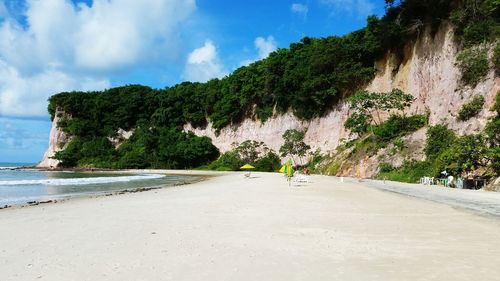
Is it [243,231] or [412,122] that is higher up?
[412,122]

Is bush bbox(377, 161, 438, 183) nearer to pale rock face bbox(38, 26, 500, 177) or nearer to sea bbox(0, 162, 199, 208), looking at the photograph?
pale rock face bbox(38, 26, 500, 177)

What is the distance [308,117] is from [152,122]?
1481 inches

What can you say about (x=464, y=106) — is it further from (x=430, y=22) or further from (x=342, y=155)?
(x=342, y=155)

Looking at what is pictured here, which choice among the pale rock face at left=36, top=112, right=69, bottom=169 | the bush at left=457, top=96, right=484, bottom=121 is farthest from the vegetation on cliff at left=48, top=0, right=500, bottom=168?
the bush at left=457, top=96, right=484, bottom=121

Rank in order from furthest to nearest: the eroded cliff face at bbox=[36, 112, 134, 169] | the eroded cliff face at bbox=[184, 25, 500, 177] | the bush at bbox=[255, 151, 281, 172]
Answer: the eroded cliff face at bbox=[36, 112, 134, 169], the bush at bbox=[255, 151, 281, 172], the eroded cliff face at bbox=[184, 25, 500, 177]

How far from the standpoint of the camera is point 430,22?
3466 centimetres

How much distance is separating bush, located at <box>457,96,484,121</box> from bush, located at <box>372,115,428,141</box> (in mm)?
6037

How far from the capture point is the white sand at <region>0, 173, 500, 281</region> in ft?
16.5

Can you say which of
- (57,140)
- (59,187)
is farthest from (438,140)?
(57,140)

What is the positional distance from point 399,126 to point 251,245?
1236 inches

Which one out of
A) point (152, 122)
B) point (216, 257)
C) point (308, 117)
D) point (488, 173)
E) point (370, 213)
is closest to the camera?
point (216, 257)

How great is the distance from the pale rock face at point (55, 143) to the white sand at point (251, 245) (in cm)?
7777

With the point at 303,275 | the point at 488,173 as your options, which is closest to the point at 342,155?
the point at 488,173

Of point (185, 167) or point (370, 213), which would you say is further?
point (185, 167)
